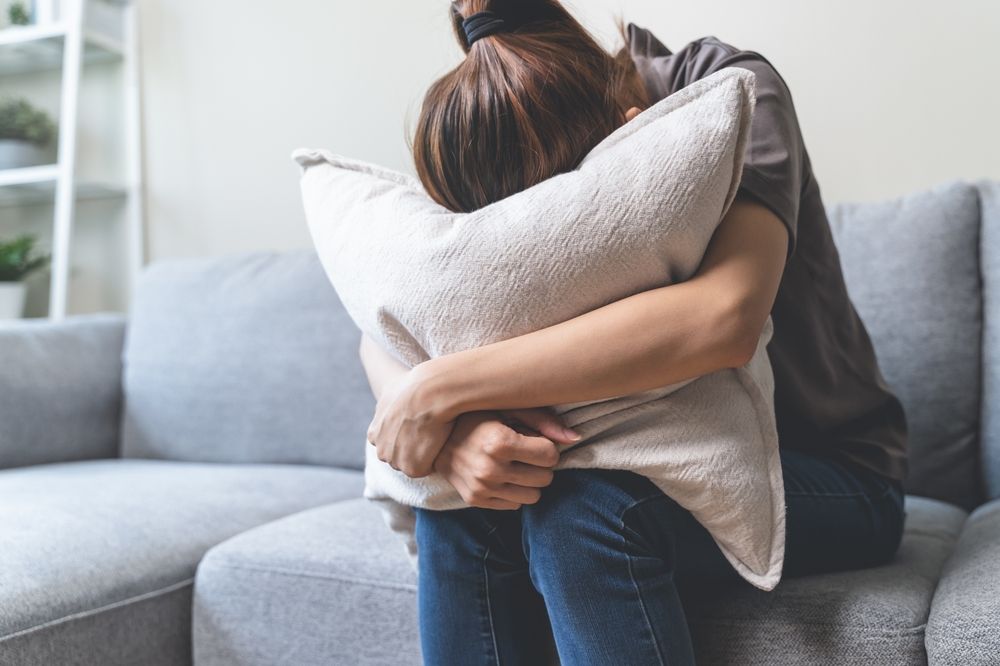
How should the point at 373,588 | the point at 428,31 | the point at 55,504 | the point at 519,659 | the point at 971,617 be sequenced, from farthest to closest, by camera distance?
the point at 428,31 < the point at 55,504 < the point at 373,588 < the point at 519,659 < the point at 971,617

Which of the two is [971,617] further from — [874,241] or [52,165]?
[52,165]

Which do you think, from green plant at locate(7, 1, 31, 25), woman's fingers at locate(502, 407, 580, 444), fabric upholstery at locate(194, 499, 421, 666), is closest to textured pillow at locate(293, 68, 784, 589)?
woman's fingers at locate(502, 407, 580, 444)

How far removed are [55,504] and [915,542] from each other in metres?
1.14

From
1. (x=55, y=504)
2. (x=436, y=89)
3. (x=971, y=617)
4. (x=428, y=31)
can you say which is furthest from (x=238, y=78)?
(x=971, y=617)

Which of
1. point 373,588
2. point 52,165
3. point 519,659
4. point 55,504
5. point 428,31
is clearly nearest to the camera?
point 519,659

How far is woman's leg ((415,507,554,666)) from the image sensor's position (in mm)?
869

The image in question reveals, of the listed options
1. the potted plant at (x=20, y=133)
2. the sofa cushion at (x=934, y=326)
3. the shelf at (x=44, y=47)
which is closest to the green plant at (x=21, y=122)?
the potted plant at (x=20, y=133)

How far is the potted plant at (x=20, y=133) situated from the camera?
2268 millimetres

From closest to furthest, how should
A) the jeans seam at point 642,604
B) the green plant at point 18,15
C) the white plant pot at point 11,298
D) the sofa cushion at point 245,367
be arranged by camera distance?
1. the jeans seam at point 642,604
2. the sofa cushion at point 245,367
3. the white plant pot at point 11,298
4. the green plant at point 18,15

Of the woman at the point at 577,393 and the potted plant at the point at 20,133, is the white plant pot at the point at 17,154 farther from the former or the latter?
the woman at the point at 577,393

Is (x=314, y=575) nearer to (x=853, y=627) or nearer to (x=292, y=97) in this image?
(x=853, y=627)

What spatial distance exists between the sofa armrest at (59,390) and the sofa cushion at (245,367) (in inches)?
1.8

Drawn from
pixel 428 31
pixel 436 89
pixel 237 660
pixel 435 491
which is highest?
pixel 428 31

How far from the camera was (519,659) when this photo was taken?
884 mm
